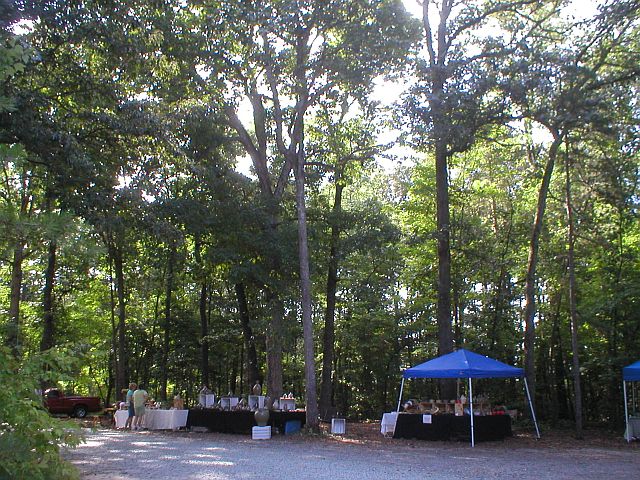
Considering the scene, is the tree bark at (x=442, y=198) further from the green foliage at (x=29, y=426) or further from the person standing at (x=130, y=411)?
the green foliage at (x=29, y=426)

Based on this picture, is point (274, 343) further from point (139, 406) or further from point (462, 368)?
point (462, 368)

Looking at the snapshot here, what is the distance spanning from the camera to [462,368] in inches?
536

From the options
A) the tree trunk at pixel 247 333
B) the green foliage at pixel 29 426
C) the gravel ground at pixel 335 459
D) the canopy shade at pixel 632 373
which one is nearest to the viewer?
the green foliage at pixel 29 426

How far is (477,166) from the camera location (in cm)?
2331

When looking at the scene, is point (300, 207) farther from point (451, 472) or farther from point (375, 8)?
point (451, 472)

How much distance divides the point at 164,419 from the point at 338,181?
9.03 meters

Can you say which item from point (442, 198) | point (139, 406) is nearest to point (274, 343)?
point (139, 406)

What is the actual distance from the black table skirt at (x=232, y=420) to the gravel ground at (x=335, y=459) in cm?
53

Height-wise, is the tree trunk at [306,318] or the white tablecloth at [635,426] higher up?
the tree trunk at [306,318]

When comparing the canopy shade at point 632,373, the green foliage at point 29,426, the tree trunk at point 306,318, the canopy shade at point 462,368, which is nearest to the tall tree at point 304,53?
the tree trunk at point 306,318

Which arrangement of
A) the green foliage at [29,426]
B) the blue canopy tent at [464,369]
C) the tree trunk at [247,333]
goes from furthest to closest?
the tree trunk at [247,333]
the blue canopy tent at [464,369]
the green foliage at [29,426]

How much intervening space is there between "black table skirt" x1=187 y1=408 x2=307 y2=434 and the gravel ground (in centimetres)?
53

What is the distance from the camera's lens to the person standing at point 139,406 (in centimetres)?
1672

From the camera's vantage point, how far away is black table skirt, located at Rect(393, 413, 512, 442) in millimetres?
13984
